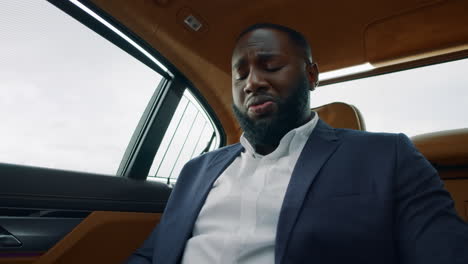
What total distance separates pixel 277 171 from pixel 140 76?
134 cm

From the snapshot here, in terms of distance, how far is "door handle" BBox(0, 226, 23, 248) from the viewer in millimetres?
1207

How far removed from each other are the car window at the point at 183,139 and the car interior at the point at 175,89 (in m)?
0.01

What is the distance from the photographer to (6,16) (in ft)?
4.87

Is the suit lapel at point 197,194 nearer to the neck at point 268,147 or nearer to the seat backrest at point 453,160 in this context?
the neck at point 268,147

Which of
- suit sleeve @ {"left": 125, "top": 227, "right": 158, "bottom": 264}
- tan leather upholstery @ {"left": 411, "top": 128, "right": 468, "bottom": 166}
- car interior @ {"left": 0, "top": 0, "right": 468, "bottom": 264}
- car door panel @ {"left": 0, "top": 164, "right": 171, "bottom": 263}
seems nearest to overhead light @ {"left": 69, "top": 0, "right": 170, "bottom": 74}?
car interior @ {"left": 0, "top": 0, "right": 468, "bottom": 264}

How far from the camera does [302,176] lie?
37.0 inches

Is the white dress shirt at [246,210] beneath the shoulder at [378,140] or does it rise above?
beneath

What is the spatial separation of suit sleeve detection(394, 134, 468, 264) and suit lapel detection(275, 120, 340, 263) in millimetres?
219

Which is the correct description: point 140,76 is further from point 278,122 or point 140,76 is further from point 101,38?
point 278,122

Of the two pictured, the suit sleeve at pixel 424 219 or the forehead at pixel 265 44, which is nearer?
the suit sleeve at pixel 424 219

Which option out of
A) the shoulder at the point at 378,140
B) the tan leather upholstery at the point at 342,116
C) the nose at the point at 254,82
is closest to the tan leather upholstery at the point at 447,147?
the tan leather upholstery at the point at 342,116

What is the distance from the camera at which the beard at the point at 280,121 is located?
121 centimetres

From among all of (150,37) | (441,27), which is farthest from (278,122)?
(441,27)

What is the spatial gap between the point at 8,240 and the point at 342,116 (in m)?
1.52
